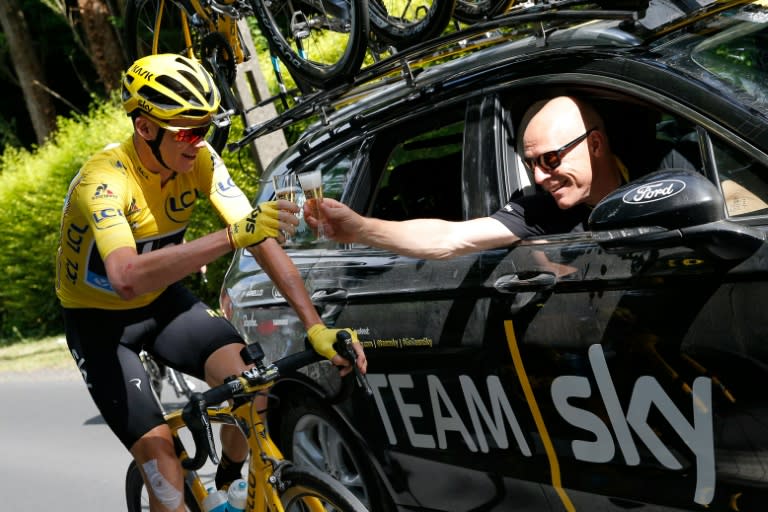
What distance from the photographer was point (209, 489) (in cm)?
432

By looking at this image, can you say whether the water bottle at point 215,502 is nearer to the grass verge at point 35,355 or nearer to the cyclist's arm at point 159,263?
the cyclist's arm at point 159,263

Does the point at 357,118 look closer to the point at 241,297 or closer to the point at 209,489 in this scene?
the point at 241,297

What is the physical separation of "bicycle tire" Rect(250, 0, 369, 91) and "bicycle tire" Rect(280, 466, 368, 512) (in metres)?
2.10

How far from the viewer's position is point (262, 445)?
12.6ft

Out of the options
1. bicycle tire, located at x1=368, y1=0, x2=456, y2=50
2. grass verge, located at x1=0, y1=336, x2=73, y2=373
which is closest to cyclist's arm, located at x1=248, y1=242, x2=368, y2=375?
bicycle tire, located at x1=368, y1=0, x2=456, y2=50

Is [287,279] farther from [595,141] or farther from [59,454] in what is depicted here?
[59,454]

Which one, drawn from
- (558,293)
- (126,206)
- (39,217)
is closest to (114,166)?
(126,206)

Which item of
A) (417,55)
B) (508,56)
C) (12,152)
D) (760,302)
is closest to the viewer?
(760,302)

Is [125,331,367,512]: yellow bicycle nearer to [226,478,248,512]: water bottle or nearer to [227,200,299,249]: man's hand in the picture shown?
[226,478,248,512]: water bottle

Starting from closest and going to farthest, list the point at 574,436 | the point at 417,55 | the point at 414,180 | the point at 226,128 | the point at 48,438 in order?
1. the point at 574,436
2. the point at 417,55
3. the point at 414,180
4. the point at 226,128
5. the point at 48,438

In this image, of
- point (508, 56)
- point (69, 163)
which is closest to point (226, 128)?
point (508, 56)

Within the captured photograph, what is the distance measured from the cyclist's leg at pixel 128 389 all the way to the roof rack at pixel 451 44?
113cm

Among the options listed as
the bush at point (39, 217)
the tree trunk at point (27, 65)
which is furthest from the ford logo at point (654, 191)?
the tree trunk at point (27, 65)

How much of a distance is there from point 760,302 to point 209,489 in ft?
8.01
